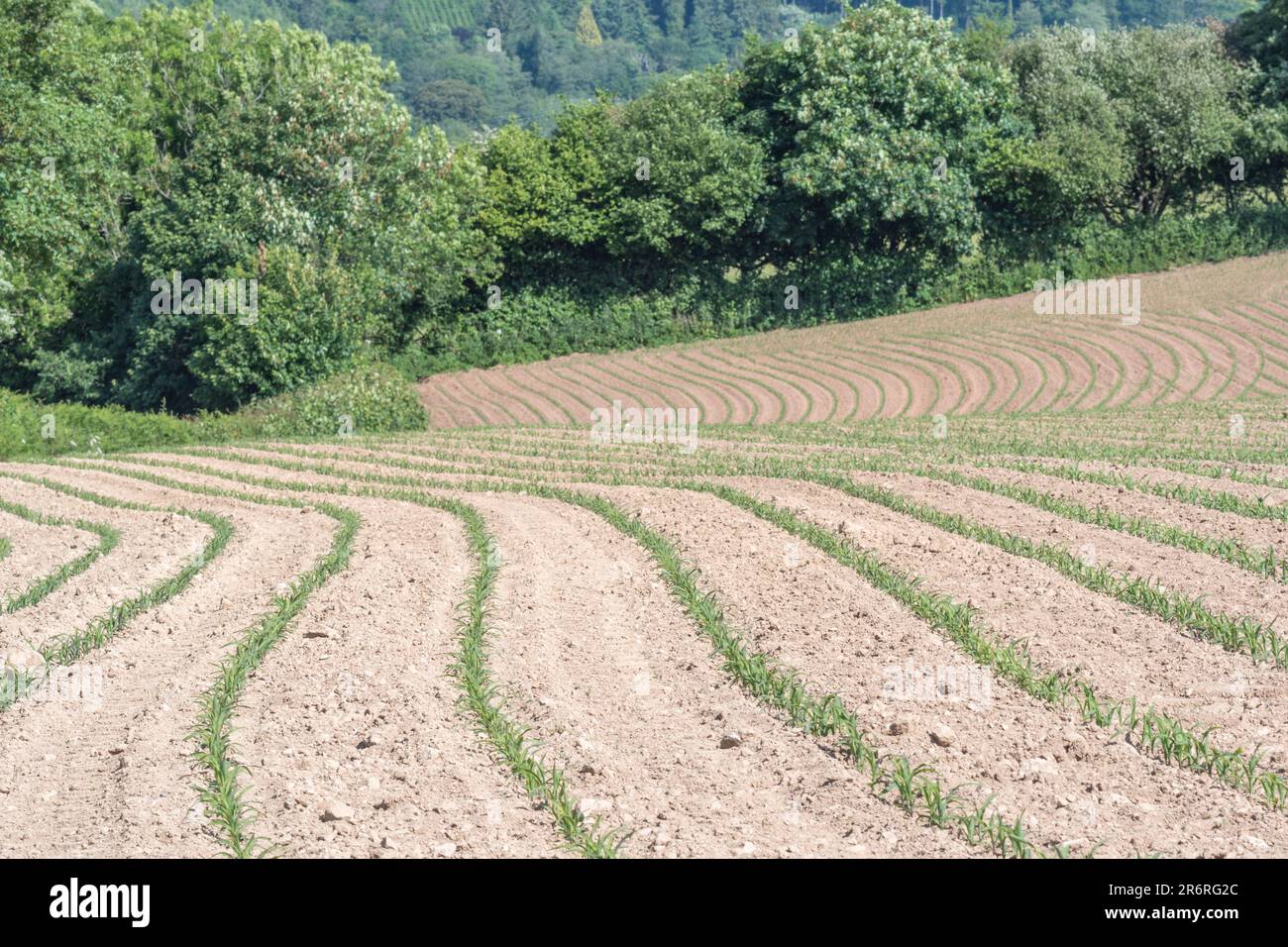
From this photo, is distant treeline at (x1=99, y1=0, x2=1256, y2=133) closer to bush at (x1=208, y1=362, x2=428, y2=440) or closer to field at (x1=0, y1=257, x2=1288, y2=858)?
bush at (x1=208, y1=362, x2=428, y2=440)

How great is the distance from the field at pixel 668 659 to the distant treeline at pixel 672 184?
70.2 feet

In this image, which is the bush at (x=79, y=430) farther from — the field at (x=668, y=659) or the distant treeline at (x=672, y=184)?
the field at (x=668, y=659)

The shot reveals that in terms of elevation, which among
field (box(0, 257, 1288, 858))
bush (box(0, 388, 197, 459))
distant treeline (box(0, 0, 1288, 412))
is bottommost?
field (box(0, 257, 1288, 858))

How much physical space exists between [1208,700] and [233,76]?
4119cm

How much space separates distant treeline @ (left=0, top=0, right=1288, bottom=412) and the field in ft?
70.2

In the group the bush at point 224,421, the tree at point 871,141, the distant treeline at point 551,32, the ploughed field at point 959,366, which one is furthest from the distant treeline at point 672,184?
the distant treeline at point 551,32

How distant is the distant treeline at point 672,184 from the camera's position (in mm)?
39469

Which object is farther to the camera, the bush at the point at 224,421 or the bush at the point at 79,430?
the bush at the point at 224,421

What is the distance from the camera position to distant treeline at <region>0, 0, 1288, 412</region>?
39.5 m

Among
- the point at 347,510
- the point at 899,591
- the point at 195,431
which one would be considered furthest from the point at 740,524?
the point at 195,431

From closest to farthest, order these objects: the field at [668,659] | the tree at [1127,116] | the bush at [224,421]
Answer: the field at [668,659], the bush at [224,421], the tree at [1127,116]

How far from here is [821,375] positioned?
123 ft

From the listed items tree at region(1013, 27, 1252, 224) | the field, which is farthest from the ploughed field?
the field

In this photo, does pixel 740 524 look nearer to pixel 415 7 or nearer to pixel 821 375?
pixel 821 375
